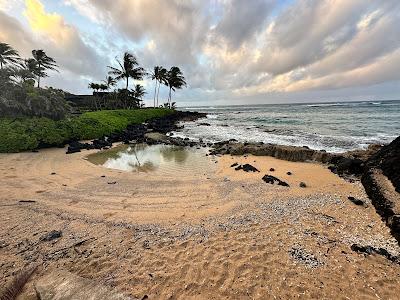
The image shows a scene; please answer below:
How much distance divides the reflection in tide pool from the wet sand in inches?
110

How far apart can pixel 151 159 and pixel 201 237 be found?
9837mm

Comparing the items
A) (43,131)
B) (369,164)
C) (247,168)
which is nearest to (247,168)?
(247,168)

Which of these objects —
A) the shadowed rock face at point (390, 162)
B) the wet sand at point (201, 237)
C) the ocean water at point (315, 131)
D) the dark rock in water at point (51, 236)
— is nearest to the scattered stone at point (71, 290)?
the wet sand at point (201, 237)

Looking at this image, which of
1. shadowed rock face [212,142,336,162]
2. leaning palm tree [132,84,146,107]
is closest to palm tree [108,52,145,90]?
leaning palm tree [132,84,146,107]

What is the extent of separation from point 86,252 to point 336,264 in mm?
5228

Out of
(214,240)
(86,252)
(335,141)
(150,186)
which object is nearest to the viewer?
(86,252)

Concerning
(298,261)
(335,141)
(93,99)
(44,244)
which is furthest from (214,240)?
(93,99)

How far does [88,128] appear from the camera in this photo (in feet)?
71.7

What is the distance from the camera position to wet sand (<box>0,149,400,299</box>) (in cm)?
416

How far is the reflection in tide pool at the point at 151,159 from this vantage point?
41.9ft

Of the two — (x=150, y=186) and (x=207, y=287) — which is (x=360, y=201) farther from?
(x=150, y=186)

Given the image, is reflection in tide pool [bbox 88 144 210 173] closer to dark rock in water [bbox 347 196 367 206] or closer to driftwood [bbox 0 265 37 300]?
dark rock in water [bbox 347 196 367 206]

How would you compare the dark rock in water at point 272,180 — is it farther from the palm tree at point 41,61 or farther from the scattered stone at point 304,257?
the palm tree at point 41,61

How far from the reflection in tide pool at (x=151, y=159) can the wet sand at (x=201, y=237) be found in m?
2.80
